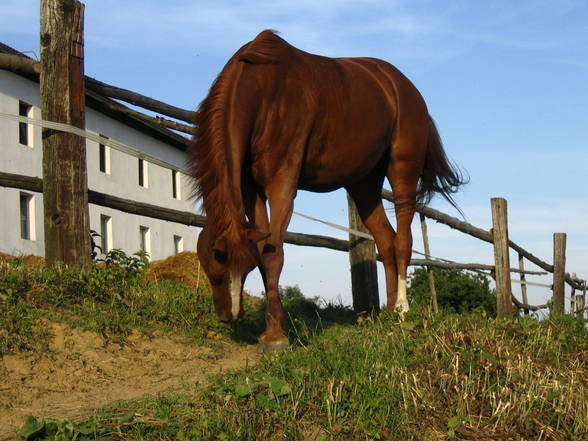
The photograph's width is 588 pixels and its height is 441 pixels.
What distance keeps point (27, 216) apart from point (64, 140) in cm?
2468

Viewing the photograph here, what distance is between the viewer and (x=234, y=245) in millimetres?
5391

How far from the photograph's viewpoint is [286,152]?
6.22 metres

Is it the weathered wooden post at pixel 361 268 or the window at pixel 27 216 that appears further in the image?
the window at pixel 27 216

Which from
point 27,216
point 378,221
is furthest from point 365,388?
point 27,216

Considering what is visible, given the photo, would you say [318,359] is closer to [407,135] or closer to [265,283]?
[265,283]

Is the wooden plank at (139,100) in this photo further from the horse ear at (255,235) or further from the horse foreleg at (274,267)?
the horse ear at (255,235)

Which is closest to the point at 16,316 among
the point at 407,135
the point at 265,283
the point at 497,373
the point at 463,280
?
the point at 265,283

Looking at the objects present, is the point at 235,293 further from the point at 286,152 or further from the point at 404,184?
the point at 404,184

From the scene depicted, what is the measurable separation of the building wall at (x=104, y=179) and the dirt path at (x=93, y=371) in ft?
51.4

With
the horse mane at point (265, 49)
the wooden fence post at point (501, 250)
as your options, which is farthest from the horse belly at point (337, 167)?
the wooden fence post at point (501, 250)

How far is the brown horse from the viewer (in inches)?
220

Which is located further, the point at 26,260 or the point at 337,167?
the point at 26,260

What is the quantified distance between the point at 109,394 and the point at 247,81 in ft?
7.48

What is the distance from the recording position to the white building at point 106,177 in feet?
97.0
